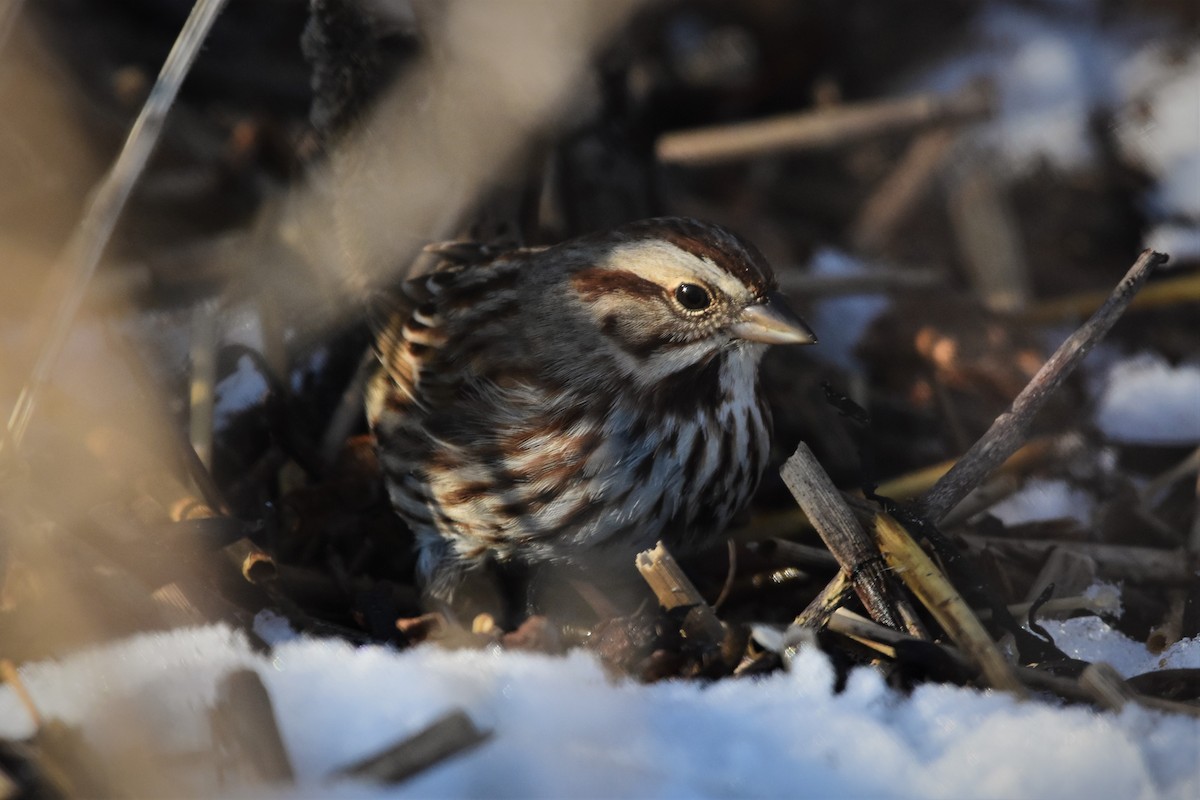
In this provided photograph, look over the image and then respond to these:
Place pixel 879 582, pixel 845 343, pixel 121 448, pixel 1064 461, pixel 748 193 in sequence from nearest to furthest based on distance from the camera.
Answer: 1. pixel 879 582
2. pixel 121 448
3. pixel 1064 461
4. pixel 845 343
5. pixel 748 193

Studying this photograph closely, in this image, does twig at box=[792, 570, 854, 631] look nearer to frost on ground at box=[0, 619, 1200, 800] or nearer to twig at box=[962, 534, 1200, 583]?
frost on ground at box=[0, 619, 1200, 800]

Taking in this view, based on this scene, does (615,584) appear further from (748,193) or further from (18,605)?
(748,193)

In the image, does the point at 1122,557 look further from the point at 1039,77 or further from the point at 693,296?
the point at 1039,77

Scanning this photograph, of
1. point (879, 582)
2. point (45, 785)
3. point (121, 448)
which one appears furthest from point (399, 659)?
point (121, 448)

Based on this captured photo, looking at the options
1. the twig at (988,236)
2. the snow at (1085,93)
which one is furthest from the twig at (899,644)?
the snow at (1085,93)

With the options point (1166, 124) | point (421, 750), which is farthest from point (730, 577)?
point (1166, 124)

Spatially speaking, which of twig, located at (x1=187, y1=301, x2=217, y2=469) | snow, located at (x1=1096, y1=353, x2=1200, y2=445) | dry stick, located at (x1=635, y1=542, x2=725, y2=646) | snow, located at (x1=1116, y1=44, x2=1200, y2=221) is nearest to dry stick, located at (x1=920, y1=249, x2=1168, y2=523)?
dry stick, located at (x1=635, y1=542, x2=725, y2=646)
